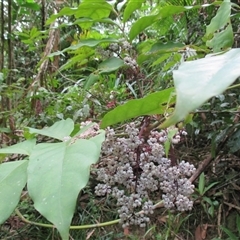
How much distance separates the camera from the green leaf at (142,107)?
0.48m

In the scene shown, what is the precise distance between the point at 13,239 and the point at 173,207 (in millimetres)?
928

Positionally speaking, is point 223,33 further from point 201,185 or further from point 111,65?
point 201,185

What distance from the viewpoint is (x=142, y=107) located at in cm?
50

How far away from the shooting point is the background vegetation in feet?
1.25

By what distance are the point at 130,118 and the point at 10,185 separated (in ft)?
0.62

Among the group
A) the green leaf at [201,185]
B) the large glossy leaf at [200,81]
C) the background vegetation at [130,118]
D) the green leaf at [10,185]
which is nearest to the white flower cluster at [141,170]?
the background vegetation at [130,118]

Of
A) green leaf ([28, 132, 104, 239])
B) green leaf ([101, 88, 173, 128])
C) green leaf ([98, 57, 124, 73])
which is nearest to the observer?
green leaf ([28, 132, 104, 239])

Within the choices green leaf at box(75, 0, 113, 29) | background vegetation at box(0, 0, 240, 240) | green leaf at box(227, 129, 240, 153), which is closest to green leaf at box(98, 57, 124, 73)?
background vegetation at box(0, 0, 240, 240)

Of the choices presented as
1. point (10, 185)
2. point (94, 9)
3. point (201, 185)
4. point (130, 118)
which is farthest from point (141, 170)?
point (201, 185)

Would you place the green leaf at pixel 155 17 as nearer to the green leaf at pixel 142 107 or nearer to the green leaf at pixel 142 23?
the green leaf at pixel 142 23

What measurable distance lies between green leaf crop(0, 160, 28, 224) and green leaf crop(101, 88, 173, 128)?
0.14 metres

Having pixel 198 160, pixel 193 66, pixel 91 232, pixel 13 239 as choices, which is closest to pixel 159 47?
pixel 193 66

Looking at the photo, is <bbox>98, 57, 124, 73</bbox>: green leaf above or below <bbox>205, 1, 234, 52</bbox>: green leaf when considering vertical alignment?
below

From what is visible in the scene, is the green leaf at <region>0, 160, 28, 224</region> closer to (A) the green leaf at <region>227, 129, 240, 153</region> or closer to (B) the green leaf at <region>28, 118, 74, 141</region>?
(B) the green leaf at <region>28, 118, 74, 141</region>
